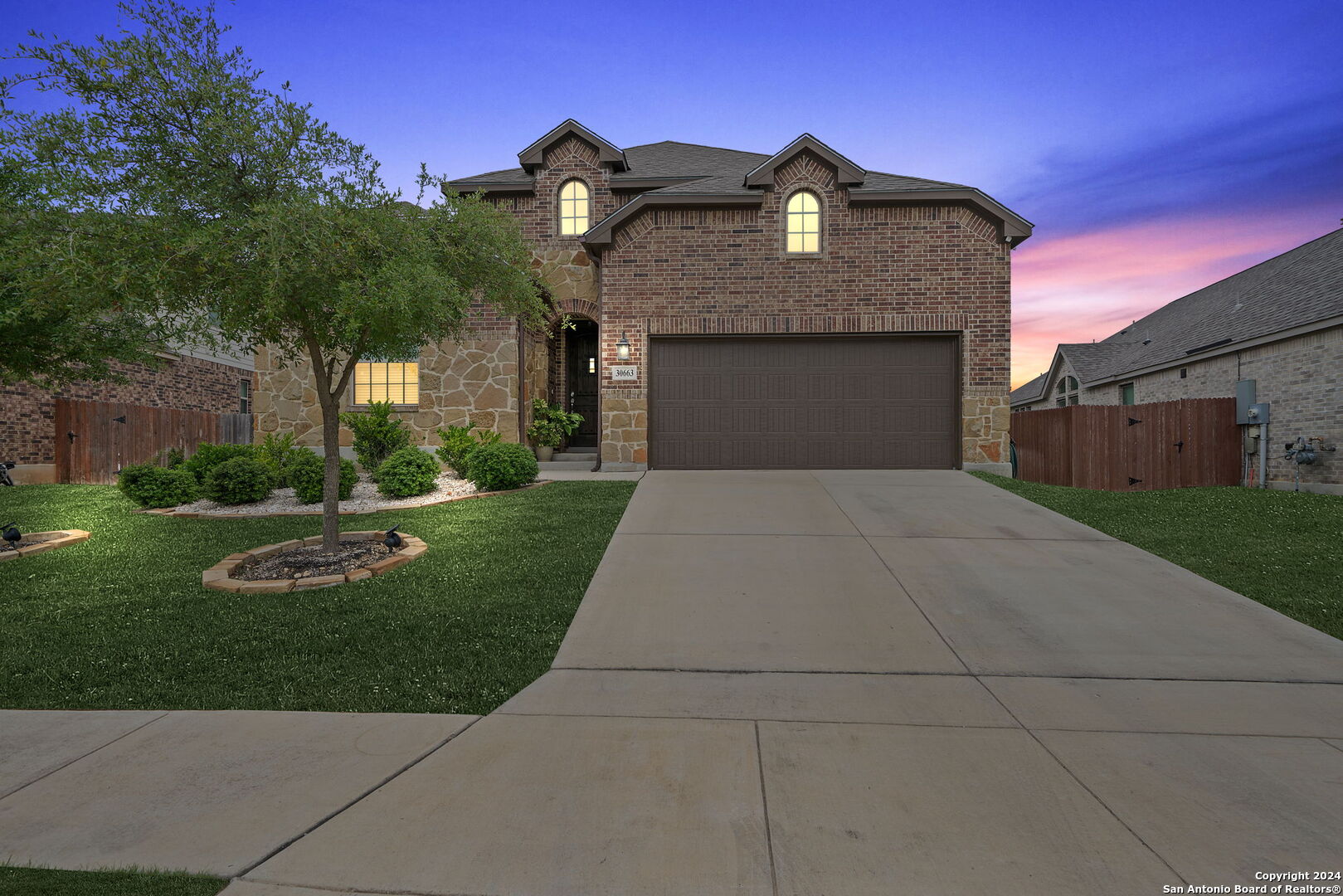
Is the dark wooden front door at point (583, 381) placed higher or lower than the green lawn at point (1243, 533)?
higher

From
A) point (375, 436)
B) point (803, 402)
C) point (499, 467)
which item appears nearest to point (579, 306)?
point (499, 467)

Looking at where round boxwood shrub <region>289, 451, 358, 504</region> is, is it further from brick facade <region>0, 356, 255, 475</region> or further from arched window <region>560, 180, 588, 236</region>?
arched window <region>560, 180, 588, 236</region>

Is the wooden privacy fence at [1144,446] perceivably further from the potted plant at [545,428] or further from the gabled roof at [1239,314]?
the potted plant at [545,428]

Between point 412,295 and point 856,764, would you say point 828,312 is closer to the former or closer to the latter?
point 412,295

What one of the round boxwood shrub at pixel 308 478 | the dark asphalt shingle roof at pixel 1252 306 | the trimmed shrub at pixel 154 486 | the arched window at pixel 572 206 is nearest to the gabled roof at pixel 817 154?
the arched window at pixel 572 206

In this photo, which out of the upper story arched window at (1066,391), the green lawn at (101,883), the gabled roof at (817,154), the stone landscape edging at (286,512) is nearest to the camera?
the green lawn at (101,883)

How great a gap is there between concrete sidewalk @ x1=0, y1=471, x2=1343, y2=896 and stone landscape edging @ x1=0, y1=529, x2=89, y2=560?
4.82 m

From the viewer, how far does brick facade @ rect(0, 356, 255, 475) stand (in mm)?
12516

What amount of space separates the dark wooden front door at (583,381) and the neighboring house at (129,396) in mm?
7029

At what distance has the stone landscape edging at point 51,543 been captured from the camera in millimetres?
6512

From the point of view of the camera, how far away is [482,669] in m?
3.94

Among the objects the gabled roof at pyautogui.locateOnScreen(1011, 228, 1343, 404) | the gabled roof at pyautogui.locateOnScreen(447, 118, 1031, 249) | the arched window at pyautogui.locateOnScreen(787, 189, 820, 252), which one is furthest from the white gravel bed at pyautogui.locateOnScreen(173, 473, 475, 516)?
the gabled roof at pyautogui.locateOnScreen(1011, 228, 1343, 404)

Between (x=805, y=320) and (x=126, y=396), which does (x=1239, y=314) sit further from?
(x=126, y=396)

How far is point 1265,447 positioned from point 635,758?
14.5m
